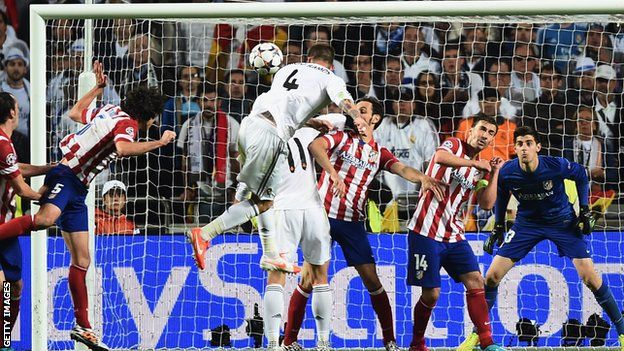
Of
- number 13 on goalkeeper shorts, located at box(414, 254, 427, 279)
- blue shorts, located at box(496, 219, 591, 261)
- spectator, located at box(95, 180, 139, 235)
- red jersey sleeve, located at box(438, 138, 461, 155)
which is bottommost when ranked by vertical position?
number 13 on goalkeeper shorts, located at box(414, 254, 427, 279)

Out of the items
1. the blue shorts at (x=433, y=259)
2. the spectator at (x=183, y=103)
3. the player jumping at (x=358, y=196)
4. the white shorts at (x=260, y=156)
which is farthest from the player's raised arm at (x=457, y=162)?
the spectator at (x=183, y=103)

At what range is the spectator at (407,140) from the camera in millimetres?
11398

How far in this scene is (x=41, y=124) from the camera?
9.23 m

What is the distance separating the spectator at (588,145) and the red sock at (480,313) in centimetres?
210

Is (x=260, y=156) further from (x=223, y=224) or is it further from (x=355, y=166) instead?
(x=355, y=166)

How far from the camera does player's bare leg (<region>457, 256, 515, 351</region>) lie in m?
10.3

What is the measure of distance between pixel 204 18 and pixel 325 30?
3.08m

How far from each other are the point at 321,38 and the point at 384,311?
120 inches

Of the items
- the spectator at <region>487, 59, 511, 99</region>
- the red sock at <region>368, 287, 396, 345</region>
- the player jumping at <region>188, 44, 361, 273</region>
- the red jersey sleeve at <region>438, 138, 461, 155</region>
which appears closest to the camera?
the player jumping at <region>188, 44, 361, 273</region>

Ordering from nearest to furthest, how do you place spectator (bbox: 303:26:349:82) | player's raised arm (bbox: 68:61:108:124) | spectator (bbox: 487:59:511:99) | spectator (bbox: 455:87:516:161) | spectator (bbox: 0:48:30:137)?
player's raised arm (bbox: 68:61:108:124) < spectator (bbox: 455:87:516:161) < spectator (bbox: 487:59:511:99) < spectator (bbox: 303:26:349:82) < spectator (bbox: 0:48:30:137)

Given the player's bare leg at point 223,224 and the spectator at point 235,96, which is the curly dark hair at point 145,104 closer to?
the player's bare leg at point 223,224

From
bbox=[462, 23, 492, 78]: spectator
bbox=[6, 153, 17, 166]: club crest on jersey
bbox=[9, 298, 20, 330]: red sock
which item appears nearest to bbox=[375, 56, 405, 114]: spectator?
bbox=[462, 23, 492, 78]: spectator

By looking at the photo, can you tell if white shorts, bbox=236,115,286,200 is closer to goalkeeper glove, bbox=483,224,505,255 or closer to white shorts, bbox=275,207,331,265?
white shorts, bbox=275,207,331,265

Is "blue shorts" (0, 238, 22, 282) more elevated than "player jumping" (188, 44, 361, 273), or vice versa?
"player jumping" (188, 44, 361, 273)
